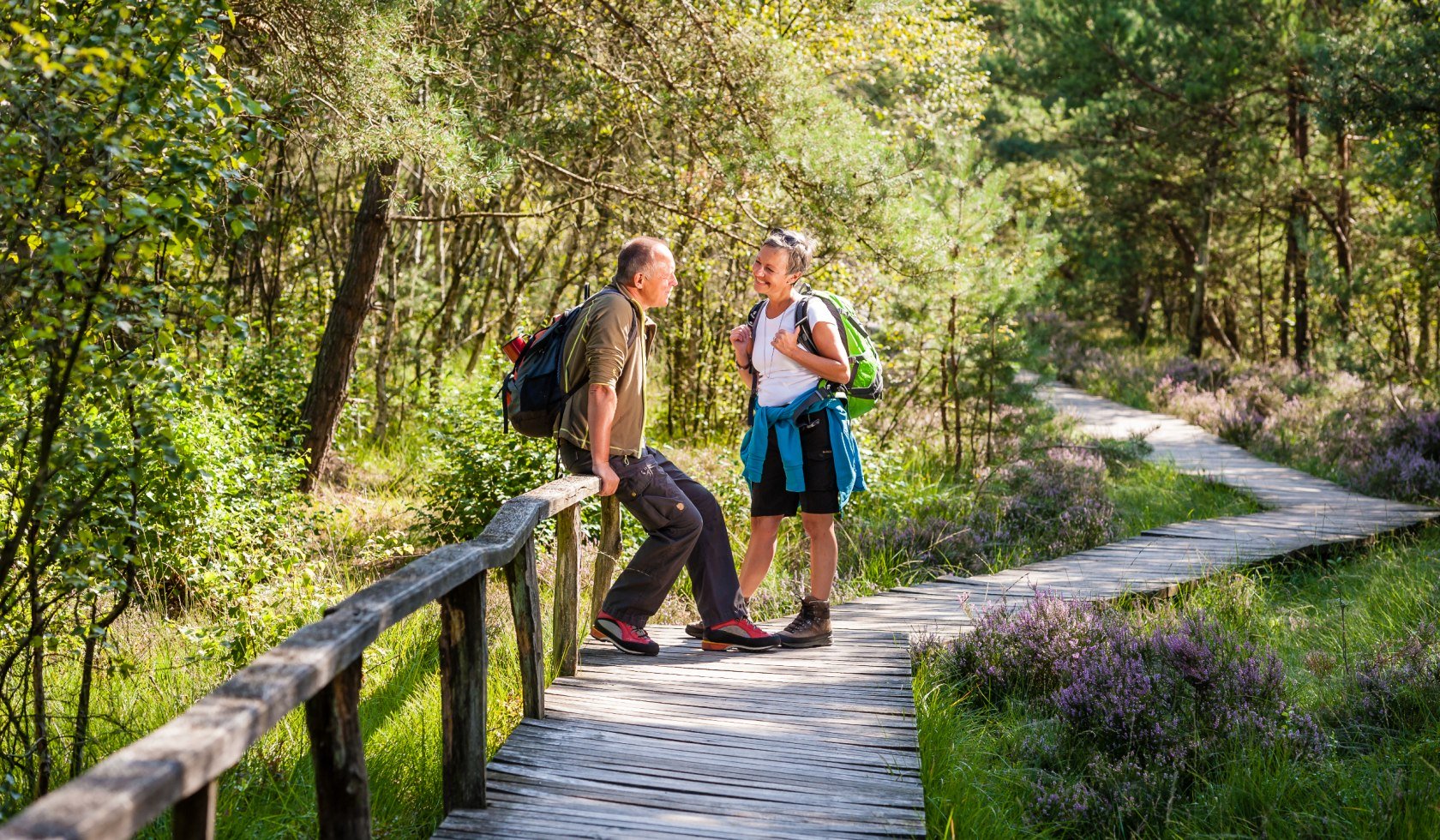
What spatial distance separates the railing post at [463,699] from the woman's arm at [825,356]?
75.1 inches

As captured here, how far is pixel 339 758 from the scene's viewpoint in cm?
247

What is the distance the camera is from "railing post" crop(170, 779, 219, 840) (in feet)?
6.38

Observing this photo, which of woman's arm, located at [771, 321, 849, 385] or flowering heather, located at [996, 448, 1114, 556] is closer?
woman's arm, located at [771, 321, 849, 385]

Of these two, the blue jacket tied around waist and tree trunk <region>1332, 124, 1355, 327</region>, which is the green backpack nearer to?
the blue jacket tied around waist

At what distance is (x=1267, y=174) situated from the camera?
57.8 feet

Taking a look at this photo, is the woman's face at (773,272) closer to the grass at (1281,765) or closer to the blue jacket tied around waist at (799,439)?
the blue jacket tied around waist at (799,439)

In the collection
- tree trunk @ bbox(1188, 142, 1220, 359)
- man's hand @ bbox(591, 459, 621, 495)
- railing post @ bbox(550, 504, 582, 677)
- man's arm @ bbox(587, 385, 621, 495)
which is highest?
tree trunk @ bbox(1188, 142, 1220, 359)

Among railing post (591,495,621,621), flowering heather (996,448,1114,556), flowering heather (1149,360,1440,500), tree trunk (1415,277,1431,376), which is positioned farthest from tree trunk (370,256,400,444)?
tree trunk (1415,277,1431,376)

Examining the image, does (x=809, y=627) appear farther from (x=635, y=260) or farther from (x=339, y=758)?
(x=339, y=758)

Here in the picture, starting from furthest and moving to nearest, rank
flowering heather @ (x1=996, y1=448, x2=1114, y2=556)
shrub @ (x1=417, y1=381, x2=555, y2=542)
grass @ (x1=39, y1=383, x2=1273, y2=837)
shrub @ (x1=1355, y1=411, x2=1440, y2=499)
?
shrub @ (x1=1355, y1=411, x2=1440, y2=499) < flowering heather @ (x1=996, y1=448, x2=1114, y2=556) < shrub @ (x1=417, y1=381, x2=555, y2=542) < grass @ (x1=39, y1=383, x2=1273, y2=837)

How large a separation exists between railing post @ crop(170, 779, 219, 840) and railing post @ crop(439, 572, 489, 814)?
1222 millimetres

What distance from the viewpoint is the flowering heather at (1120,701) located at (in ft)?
13.4

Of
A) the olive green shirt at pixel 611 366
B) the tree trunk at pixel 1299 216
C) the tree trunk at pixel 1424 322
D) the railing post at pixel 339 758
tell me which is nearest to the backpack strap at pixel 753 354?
the olive green shirt at pixel 611 366

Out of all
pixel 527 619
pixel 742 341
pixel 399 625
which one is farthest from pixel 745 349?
pixel 399 625
